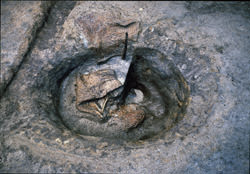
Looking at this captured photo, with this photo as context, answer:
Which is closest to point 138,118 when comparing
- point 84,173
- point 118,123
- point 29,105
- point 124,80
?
point 118,123

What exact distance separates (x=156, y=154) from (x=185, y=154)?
0.16 meters

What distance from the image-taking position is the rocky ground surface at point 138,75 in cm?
127

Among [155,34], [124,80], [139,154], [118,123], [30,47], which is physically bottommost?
Answer: [118,123]

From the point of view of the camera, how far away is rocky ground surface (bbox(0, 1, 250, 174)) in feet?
4.17

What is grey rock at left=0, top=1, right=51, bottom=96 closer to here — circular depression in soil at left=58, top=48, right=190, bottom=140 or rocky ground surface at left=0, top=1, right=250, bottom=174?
rocky ground surface at left=0, top=1, right=250, bottom=174

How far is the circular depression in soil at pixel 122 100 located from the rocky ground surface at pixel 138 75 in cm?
1

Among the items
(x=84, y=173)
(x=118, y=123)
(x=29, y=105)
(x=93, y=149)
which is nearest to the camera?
(x=84, y=173)

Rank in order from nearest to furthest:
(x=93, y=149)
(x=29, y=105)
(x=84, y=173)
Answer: (x=84, y=173) < (x=93, y=149) < (x=29, y=105)

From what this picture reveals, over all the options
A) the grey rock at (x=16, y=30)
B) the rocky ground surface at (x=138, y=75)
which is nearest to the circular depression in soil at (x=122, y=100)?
the rocky ground surface at (x=138, y=75)

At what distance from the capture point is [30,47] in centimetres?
169

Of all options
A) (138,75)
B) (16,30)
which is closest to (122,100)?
(138,75)

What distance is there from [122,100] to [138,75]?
0.89 feet

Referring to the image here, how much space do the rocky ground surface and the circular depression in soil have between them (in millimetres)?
14

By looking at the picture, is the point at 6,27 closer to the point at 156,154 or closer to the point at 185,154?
the point at 156,154
